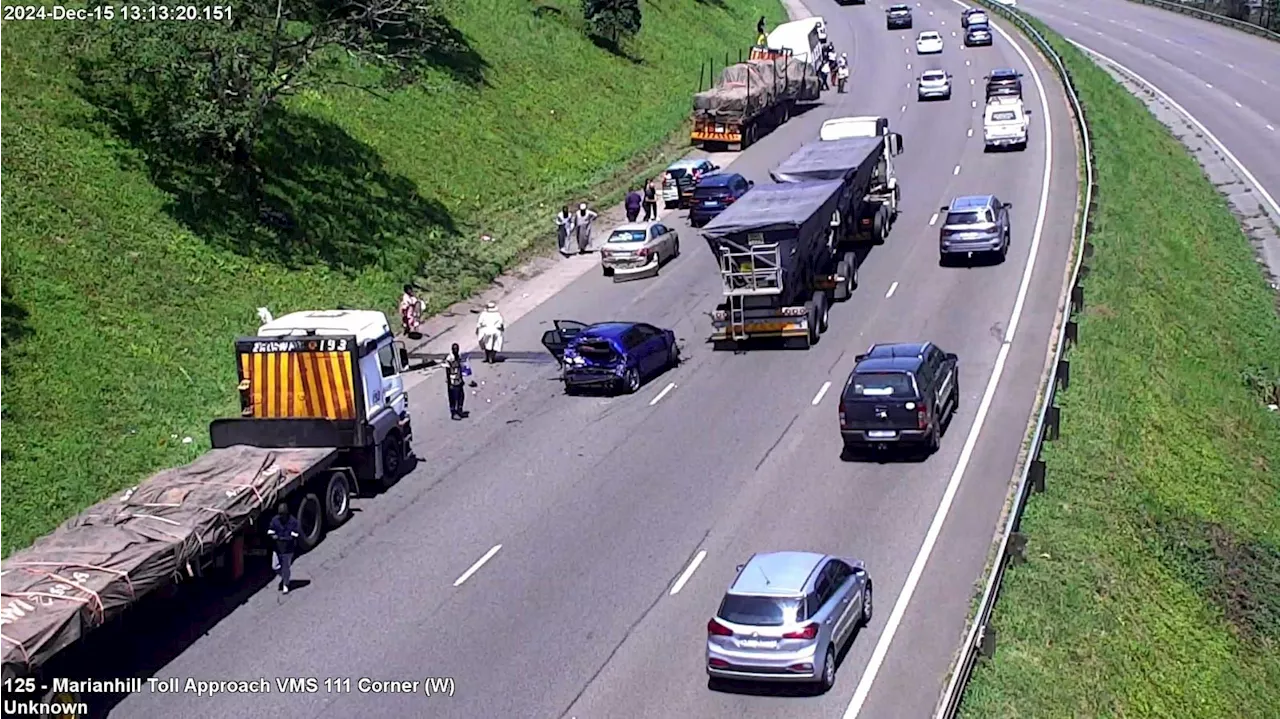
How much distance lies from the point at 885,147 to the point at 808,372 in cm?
1507

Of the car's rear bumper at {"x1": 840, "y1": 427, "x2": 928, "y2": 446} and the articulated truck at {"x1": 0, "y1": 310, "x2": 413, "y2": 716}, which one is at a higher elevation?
the articulated truck at {"x1": 0, "y1": 310, "x2": 413, "y2": 716}

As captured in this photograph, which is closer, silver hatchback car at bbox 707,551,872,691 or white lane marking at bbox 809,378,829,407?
silver hatchback car at bbox 707,551,872,691

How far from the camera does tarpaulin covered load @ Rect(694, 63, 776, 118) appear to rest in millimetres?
61281

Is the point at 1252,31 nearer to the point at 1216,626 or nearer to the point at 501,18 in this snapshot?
the point at 501,18

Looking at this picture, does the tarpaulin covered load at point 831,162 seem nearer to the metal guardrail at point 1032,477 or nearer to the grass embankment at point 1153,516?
the metal guardrail at point 1032,477

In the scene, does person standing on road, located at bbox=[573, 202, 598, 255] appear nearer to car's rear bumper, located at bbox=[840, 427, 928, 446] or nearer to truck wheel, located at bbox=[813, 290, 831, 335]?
truck wheel, located at bbox=[813, 290, 831, 335]

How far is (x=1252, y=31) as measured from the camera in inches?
4026

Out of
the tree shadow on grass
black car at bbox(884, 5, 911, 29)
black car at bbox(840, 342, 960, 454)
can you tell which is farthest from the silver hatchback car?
black car at bbox(884, 5, 911, 29)

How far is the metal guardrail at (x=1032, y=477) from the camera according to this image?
1925 cm

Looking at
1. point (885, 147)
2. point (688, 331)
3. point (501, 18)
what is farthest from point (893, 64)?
point (688, 331)

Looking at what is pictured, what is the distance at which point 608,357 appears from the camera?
111ft

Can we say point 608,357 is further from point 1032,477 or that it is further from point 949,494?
point 1032,477

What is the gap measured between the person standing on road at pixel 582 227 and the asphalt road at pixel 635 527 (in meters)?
5.34

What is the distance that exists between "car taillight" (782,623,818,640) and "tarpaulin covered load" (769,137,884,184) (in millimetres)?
23303
